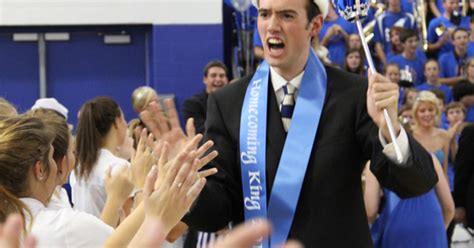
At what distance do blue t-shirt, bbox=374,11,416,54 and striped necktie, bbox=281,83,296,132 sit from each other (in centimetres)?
796

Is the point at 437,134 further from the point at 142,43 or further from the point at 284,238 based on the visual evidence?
the point at 142,43

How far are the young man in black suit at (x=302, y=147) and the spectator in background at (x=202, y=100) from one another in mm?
3466

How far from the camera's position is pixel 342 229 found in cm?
313

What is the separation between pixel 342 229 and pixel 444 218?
2789mm

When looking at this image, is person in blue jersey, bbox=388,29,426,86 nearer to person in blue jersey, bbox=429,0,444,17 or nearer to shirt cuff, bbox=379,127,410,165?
person in blue jersey, bbox=429,0,444,17

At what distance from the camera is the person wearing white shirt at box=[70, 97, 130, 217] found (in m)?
Answer: 4.75

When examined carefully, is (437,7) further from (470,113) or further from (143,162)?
(143,162)

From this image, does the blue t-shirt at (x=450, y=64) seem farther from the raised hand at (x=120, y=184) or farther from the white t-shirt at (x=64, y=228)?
the white t-shirt at (x=64, y=228)

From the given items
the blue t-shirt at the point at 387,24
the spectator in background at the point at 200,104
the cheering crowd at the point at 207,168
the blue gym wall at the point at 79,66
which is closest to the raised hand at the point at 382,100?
the cheering crowd at the point at 207,168

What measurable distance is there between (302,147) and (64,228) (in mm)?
934

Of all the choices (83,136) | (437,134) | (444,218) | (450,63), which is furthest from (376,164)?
(450,63)

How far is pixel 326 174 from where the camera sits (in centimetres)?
316

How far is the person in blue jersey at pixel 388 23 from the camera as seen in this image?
11109mm

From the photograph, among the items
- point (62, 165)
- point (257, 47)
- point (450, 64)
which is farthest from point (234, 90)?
point (450, 64)
